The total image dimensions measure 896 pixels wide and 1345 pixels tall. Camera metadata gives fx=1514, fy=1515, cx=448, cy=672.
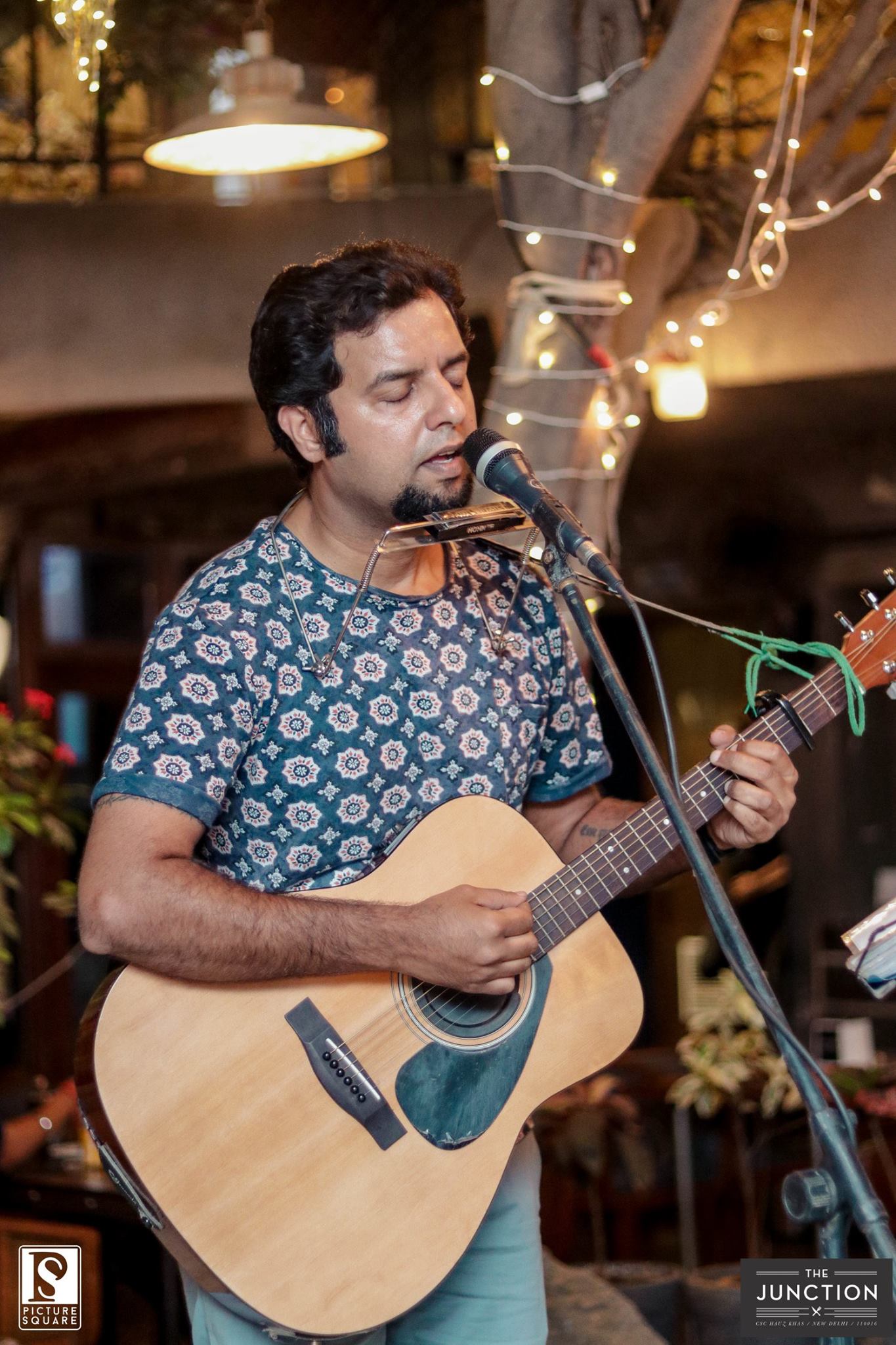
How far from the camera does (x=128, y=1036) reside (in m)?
1.88

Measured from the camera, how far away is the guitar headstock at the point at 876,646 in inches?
75.4

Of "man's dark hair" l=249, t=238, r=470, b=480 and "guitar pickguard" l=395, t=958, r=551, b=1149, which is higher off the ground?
"man's dark hair" l=249, t=238, r=470, b=480

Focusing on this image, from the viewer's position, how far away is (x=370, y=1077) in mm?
1908

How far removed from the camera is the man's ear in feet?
7.02

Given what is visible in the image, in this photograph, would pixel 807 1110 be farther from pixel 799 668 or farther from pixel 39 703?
pixel 39 703

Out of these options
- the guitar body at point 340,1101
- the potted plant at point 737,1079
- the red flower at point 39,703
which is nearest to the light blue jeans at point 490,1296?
the guitar body at point 340,1101

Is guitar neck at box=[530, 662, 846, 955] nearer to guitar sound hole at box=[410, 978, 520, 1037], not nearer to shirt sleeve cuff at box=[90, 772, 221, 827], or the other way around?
guitar sound hole at box=[410, 978, 520, 1037]

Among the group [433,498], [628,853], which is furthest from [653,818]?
[433,498]

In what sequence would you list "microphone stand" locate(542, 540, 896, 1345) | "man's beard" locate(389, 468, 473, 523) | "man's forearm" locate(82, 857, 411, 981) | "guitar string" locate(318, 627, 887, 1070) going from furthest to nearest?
"man's beard" locate(389, 468, 473, 523)
"guitar string" locate(318, 627, 887, 1070)
"man's forearm" locate(82, 857, 411, 981)
"microphone stand" locate(542, 540, 896, 1345)

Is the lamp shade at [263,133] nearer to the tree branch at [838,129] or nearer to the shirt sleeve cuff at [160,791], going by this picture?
the tree branch at [838,129]

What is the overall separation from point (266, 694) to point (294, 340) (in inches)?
20.3

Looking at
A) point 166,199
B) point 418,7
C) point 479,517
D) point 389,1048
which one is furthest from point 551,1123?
point 418,7

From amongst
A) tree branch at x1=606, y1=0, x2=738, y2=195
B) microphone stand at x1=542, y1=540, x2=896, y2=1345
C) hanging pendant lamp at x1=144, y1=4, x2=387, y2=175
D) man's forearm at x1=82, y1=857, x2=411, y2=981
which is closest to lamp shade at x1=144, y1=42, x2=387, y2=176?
hanging pendant lamp at x1=144, y1=4, x2=387, y2=175

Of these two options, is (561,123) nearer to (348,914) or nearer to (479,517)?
(479,517)
